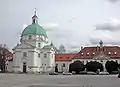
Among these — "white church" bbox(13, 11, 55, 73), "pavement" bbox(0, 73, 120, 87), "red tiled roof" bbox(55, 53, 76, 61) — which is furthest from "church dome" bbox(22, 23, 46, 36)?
"pavement" bbox(0, 73, 120, 87)

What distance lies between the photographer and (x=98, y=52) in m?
111

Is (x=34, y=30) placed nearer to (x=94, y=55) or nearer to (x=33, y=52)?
(x=33, y=52)

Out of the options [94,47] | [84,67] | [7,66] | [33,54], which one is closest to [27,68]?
[33,54]

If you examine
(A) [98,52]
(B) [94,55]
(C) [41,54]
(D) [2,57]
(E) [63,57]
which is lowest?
(D) [2,57]

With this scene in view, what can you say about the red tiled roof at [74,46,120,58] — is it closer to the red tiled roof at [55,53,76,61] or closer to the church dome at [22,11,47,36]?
the red tiled roof at [55,53,76,61]

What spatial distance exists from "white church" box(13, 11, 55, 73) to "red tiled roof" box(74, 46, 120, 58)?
1349cm

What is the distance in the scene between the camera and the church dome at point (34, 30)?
104 m

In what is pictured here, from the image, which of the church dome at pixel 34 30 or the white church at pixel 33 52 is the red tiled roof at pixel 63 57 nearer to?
the white church at pixel 33 52

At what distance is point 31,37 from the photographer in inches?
4126

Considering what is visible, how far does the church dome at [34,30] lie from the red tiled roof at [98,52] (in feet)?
59.0

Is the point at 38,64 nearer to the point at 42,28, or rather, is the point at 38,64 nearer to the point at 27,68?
the point at 27,68

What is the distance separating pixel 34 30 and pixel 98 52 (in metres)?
28.2

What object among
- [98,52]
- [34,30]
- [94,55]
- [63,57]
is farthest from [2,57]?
[98,52]

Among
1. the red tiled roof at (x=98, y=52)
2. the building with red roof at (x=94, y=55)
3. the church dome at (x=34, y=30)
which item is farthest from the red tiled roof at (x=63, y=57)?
the church dome at (x=34, y=30)
